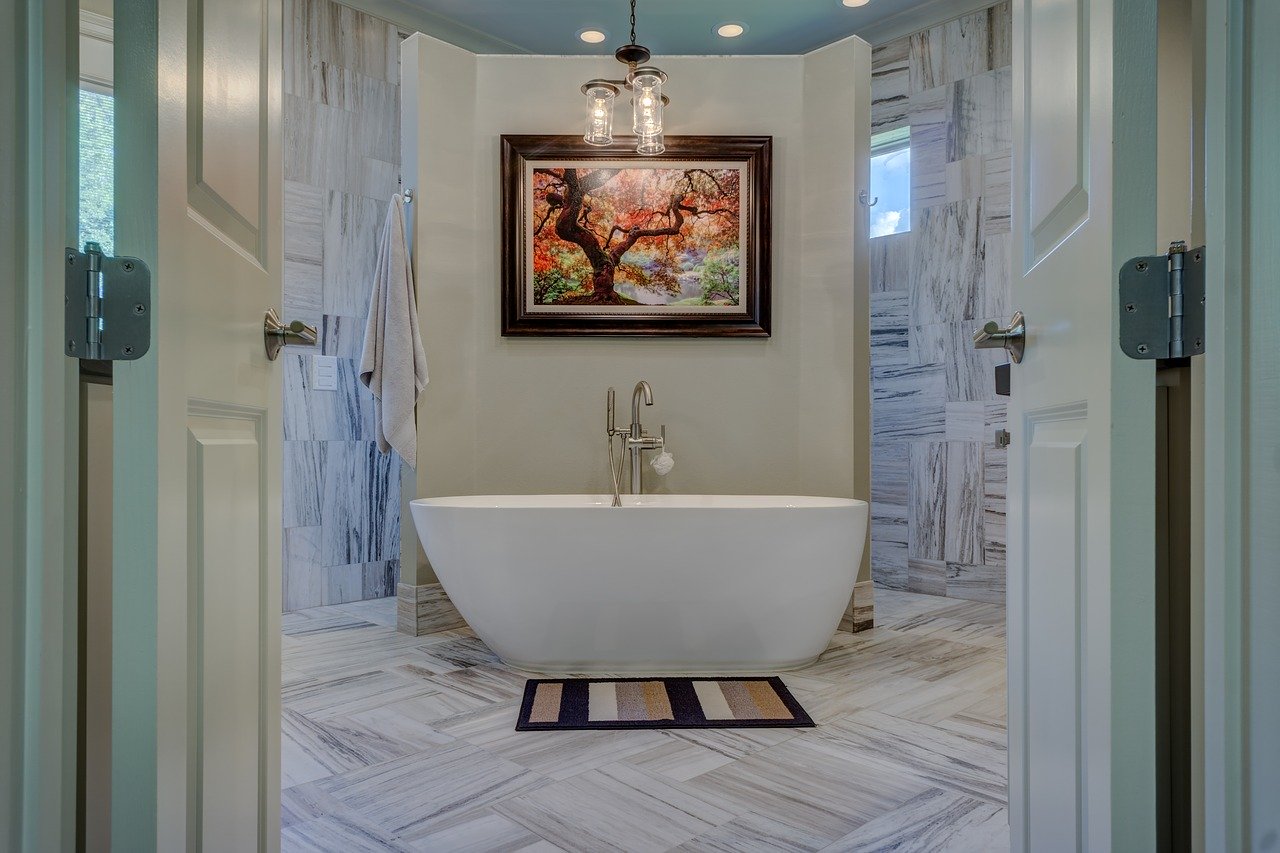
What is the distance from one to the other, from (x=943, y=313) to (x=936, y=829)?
2691mm

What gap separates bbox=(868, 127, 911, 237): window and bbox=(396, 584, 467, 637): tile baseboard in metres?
2.65

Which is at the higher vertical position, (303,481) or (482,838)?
(303,481)

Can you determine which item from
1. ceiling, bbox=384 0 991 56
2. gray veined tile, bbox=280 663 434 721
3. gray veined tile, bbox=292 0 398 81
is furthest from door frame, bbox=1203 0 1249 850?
gray veined tile, bbox=292 0 398 81

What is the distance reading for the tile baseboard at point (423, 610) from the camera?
310cm

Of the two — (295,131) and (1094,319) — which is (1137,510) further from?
(295,131)

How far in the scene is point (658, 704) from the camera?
7.39ft

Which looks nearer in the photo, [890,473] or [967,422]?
[967,422]

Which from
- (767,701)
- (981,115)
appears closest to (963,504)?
(981,115)

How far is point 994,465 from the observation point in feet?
11.9

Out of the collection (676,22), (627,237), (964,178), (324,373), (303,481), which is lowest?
(303,481)

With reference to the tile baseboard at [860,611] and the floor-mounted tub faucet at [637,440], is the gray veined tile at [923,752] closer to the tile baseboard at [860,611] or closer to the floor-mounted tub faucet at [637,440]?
the tile baseboard at [860,611]

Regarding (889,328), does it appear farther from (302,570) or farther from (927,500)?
(302,570)

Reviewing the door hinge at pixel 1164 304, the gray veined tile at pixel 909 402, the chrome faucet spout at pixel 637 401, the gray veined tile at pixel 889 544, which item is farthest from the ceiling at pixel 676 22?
the door hinge at pixel 1164 304

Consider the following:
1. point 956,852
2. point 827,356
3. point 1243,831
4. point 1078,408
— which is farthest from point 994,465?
point 1243,831
